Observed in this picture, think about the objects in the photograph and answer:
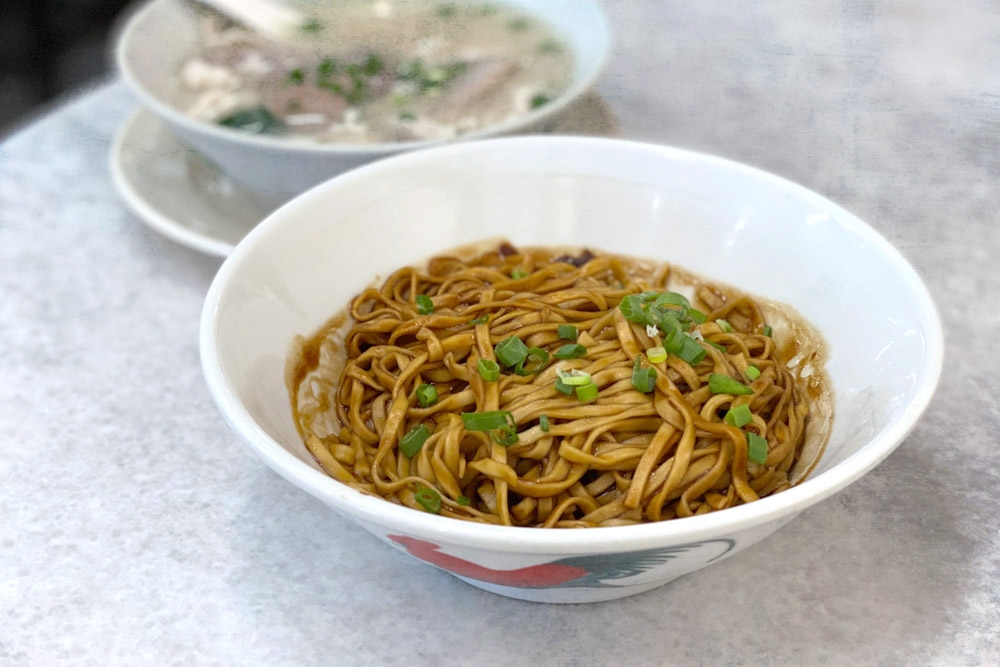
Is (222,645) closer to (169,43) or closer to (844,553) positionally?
(844,553)

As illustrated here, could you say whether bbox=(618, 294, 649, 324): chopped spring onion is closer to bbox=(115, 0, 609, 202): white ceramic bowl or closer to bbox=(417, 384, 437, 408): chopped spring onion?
bbox=(417, 384, 437, 408): chopped spring onion

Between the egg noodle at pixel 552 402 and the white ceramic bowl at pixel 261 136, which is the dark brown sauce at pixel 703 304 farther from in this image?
the white ceramic bowl at pixel 261 136

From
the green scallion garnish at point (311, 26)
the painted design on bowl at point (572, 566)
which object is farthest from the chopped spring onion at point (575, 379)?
the green scallion garnish at point (311, 26)

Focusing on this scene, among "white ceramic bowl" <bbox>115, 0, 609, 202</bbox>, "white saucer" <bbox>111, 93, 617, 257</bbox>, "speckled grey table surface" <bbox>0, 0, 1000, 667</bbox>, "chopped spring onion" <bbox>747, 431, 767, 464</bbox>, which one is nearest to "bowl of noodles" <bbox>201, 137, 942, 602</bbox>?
"chopped spring onion" <bbox>747, 431, 767, 464</bbox>

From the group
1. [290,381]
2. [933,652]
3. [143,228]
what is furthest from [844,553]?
[143,228]

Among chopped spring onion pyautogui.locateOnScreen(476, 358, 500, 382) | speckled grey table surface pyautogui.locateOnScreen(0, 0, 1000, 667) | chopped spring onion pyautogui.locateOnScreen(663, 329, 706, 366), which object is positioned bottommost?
speckled grey table surface pyautogui.locateOnScreen(0, 0, 1000, 667)

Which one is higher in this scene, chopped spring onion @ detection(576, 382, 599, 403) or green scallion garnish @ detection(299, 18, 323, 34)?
chopped spring onion @ detection(576, 382, 599, 403)

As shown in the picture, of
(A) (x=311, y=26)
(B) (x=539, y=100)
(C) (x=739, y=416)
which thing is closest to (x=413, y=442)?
(C) (x=739, y=416)
